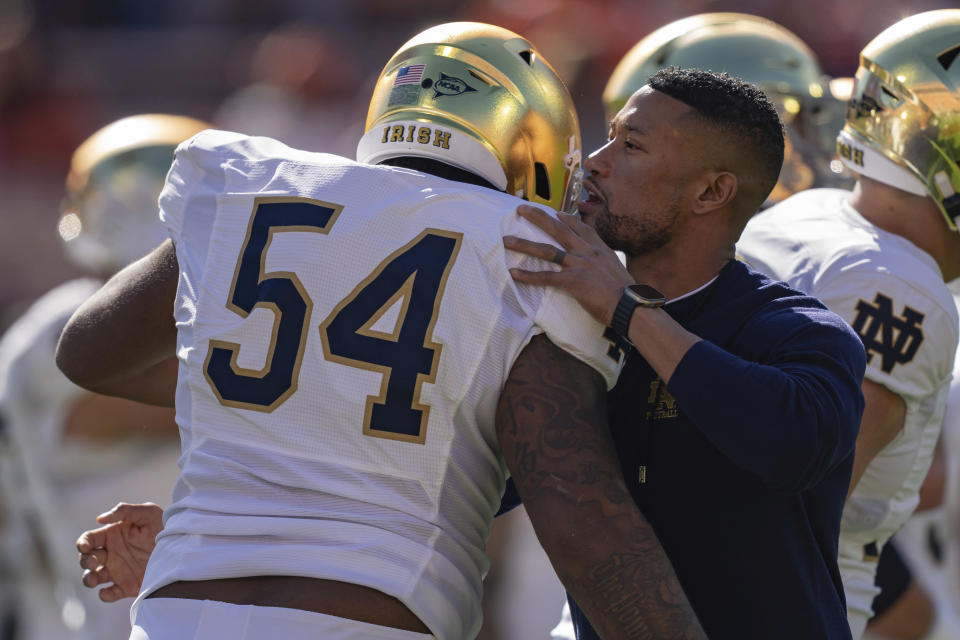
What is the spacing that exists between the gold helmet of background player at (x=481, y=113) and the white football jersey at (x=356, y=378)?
0.26 metres

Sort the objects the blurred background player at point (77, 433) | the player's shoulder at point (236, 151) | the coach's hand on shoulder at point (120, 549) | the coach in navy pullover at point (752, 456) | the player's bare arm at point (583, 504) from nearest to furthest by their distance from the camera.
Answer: the player's bare arm at point (583, 504) → the coach in navy pullover at point (752, 456) → the player's shoulder at point (236, 151) → the coach's hand on shoulder at point (120, 549) → the blurred background player at point (77, 433)

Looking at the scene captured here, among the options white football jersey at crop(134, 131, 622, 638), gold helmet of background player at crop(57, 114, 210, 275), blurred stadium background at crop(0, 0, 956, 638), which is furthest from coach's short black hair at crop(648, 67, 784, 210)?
blurred stadium background at crop(0, 0, 956, 638)

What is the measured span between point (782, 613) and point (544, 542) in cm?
53

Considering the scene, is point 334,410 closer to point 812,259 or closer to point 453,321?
point 453,321

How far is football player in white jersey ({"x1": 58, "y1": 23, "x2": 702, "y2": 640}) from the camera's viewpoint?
1.99 m

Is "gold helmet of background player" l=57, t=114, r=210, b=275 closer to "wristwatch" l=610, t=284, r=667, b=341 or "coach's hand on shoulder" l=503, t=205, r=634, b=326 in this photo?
"coach's hand on shoulder" l=503, t=205, r=634, b=326

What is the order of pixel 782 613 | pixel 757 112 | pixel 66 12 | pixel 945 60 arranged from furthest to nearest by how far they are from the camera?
pixel 66 12 < pixel 945 60 < pixel 757 112 < pixel 782 613

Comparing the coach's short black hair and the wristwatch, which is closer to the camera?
the wristwatch

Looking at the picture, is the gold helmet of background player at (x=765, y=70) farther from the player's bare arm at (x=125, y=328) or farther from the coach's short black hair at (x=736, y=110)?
the player's bare arm at (x=125, y=328)

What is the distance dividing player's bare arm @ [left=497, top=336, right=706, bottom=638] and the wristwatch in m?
0.13

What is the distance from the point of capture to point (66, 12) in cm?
1266

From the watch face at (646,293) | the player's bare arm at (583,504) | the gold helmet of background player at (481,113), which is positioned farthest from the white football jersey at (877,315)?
the player's bare arm at (583,504)

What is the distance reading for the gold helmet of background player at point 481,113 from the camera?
97.0 inches

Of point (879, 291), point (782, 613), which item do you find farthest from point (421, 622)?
point (879, 291)
